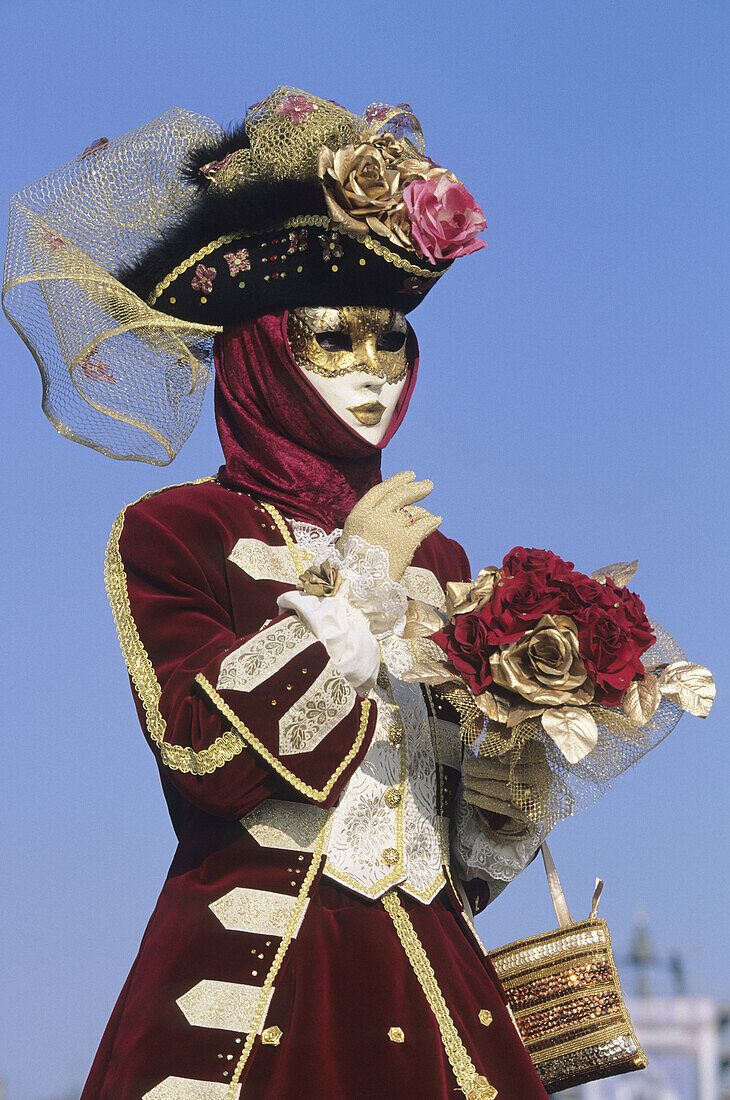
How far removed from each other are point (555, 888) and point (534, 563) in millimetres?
943

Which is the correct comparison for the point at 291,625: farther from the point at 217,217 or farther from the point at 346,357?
the point at 217,217

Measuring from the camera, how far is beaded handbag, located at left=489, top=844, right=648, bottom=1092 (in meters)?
3.75

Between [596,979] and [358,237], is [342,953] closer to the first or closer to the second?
[596,979]

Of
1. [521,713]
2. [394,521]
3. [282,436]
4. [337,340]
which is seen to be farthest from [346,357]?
[521,713]

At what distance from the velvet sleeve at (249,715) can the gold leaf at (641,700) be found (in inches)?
22.4

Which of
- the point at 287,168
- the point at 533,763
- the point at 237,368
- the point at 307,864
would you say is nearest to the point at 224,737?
the point at 307,864

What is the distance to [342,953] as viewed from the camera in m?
3.46

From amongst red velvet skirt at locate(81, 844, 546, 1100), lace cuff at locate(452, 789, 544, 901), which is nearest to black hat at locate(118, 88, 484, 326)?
lace cuff at locate(452, 789, 544, 901)

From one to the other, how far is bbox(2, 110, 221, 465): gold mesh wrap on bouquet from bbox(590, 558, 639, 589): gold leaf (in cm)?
120

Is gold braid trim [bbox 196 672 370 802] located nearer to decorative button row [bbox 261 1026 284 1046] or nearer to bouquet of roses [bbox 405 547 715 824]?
bouquet of roses [bbox 405 547 715 824]

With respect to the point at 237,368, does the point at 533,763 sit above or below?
below

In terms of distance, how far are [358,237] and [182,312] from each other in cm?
54

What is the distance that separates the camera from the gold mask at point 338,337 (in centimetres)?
397

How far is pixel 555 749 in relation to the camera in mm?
3570
